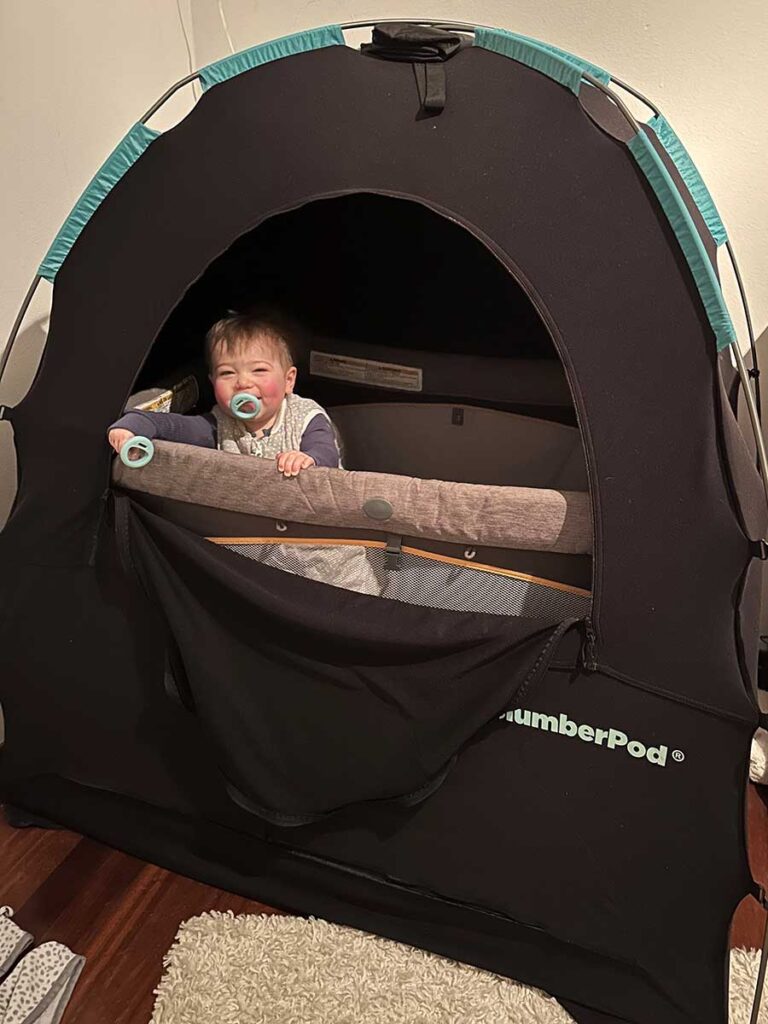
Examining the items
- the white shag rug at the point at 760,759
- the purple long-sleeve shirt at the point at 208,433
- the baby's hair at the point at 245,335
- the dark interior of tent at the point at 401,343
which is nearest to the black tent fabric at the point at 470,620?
the purple long-sleeve shirt at the point at 208,433

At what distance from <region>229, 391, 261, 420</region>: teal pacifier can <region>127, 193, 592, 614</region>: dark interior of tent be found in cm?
16

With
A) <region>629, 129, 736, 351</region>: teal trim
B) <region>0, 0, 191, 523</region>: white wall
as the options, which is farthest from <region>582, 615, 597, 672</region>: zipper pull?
<region>0, 0, 191, 523</region>: white wall

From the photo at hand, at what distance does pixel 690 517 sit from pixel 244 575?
530mm

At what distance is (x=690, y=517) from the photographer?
0.95 meters

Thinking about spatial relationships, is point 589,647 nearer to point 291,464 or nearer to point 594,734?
point 594,734

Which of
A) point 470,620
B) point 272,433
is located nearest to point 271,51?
point 272,433

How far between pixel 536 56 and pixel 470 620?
Result: 2.04 ft

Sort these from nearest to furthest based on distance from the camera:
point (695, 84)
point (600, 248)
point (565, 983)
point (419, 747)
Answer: point (600, 248) < point (419, 747) < point (565, 983) < point (695, 84)

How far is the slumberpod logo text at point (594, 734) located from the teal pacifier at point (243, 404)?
0.57m

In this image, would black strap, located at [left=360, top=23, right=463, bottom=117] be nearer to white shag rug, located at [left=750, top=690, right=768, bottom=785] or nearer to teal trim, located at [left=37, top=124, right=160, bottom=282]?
teal trim, located at [left=37, top=124, right=160, bottom=282]

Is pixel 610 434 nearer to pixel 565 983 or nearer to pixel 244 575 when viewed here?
pixel 244 575

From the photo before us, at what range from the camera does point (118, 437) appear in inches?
44.4

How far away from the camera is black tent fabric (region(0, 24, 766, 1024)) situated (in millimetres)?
950

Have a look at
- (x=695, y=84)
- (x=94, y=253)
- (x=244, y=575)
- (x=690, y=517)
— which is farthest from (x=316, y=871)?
(x=695, y=84)
